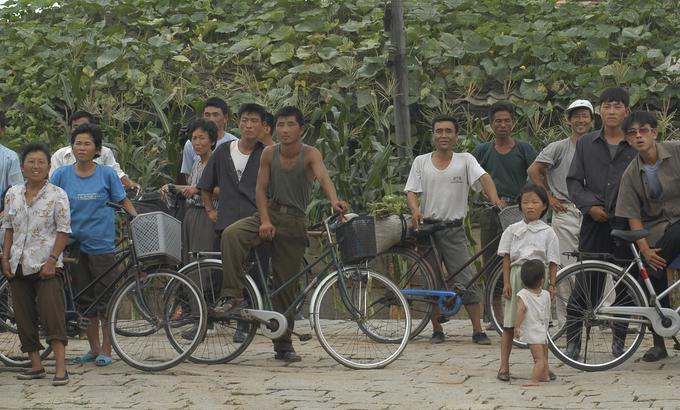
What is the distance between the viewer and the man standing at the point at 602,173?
1023cm

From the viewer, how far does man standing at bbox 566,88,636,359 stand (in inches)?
403

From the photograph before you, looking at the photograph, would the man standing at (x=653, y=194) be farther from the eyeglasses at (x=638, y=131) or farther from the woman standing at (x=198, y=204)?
the woman standing at (x=198, y=204)

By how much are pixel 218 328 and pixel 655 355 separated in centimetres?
304

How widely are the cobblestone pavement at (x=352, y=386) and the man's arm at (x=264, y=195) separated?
0.94 metres

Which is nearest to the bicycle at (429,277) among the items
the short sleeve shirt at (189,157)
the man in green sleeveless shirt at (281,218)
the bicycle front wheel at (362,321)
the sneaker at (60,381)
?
the bicycle front wheel at (362,321)

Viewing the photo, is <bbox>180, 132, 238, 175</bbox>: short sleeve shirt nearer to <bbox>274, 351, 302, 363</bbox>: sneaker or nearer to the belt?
the belt

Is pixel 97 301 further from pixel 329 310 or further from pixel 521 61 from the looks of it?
pixel 521 61

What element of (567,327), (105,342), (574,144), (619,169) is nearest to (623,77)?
(574,144)

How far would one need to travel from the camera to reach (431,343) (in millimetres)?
11195

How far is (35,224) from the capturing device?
9531 millimetres

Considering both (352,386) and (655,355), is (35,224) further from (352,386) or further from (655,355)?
(655,355)

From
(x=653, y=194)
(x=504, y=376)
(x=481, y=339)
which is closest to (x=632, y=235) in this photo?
(x=653, y=194)

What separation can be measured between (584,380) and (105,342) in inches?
132

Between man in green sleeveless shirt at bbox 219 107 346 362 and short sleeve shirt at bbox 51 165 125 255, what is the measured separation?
0.87 m
